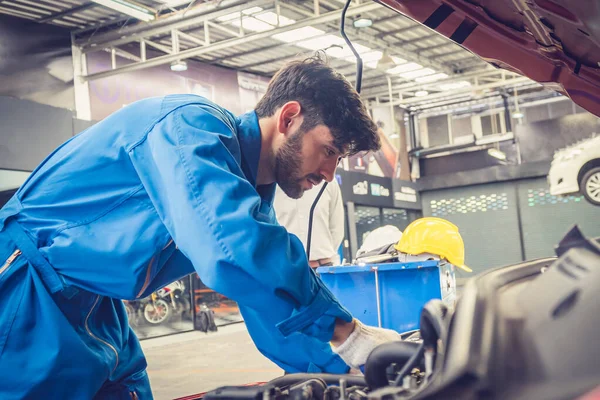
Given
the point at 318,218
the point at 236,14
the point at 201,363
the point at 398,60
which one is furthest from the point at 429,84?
the point at 318,218

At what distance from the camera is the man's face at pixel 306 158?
1.45 m

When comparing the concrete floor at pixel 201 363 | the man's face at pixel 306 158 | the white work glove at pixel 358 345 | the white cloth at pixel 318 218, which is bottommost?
the concrete floor at pixel 201 363

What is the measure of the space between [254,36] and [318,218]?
6386mm

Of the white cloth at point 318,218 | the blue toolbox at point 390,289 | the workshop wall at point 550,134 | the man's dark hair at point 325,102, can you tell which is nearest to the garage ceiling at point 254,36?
the workshop wall at point 550,134

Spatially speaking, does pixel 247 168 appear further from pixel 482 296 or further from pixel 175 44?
pixel 175 44

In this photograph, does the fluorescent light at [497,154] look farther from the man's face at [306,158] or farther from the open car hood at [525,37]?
the man's face at [306,158]

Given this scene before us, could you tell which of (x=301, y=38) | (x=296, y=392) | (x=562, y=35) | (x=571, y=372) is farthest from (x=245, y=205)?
(x=301, y=38)

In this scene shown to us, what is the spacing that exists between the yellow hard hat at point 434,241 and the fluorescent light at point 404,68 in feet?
35.6

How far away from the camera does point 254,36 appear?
32.8 ft

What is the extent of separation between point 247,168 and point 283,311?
18.5 inches

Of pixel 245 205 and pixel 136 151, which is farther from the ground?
pixel 136 151

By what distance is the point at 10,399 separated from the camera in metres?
1.24

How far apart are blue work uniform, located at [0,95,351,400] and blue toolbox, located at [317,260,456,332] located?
2734 millimetres

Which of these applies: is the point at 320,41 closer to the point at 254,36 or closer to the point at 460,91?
the point at 254,36
